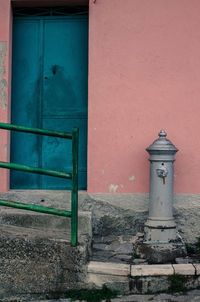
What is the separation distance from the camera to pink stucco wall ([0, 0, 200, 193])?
5.28 meters

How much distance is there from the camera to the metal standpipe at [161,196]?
4727 millimetres

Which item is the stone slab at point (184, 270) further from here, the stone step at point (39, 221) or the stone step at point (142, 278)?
the stone step at point (39, 221)

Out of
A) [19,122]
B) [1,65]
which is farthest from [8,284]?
[1,65]

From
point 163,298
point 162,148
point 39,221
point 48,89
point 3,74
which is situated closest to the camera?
point 163,298

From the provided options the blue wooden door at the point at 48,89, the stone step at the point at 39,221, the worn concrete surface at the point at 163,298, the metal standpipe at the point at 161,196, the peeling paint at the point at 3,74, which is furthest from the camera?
the blue wooden door at the point at 48,89

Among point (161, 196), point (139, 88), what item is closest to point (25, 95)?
point (139, 88)

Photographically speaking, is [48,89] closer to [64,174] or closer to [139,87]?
[139,87]

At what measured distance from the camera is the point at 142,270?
13.3 feet

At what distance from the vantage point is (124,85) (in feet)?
17.5

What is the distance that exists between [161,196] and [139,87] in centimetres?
129

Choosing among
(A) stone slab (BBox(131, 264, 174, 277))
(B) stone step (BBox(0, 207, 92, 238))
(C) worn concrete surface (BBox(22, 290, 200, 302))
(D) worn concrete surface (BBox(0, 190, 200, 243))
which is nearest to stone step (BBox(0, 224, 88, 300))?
(C) worn concrete surface (BBox(22, 290, 200, 302))

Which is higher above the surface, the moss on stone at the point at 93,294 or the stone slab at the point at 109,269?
the stone slab at the point at 109,269

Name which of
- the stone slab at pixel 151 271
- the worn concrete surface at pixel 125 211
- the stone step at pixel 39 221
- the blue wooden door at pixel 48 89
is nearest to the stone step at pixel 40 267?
the stone slab at pixel 151 271

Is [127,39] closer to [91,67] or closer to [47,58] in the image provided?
[91,67]
